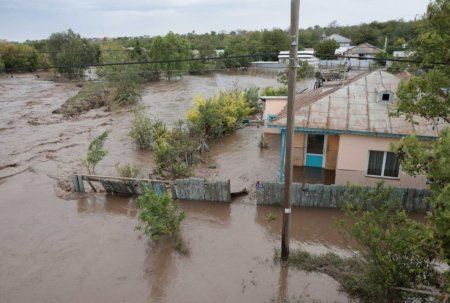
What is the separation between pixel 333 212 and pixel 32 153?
16815mm

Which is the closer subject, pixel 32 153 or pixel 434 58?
pixel 434 58

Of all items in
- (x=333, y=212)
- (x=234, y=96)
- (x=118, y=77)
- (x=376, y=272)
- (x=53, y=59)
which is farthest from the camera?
(x=53, y=59)

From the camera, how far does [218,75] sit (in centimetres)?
5834

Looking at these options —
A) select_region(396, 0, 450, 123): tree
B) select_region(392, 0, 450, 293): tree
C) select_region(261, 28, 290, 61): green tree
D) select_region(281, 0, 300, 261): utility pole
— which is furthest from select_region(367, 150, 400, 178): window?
select_region(261, 28, 290, 61): green tree

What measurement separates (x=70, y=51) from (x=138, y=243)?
160 ft

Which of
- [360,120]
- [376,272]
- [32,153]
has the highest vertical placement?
[360,120]

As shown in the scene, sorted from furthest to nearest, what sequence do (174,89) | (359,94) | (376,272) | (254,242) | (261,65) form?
(261,65), (174,89), (359,94), (254,242), (376,272)

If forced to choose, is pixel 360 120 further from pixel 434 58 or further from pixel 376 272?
pixel 376 272

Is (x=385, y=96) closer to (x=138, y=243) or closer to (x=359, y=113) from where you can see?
(x=359, y=113)

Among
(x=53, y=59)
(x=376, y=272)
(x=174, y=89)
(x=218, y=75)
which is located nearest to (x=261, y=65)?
(x=218, y=75)

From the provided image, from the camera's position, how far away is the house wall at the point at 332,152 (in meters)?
14.6

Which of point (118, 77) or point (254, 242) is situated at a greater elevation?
point (118, 77)

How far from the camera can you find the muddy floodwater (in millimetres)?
8734

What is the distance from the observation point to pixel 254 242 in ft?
35.1
